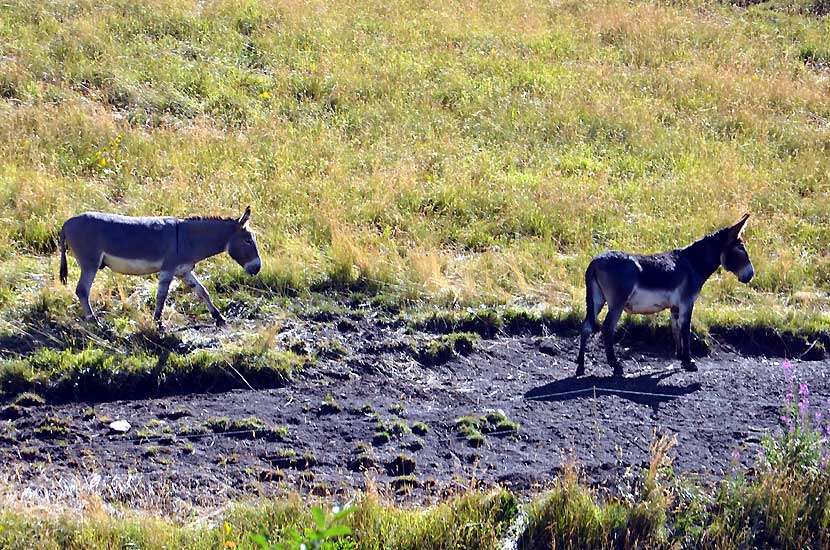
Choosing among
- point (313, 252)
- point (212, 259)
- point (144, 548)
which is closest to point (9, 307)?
point (212, 259)

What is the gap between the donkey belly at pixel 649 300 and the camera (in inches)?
402

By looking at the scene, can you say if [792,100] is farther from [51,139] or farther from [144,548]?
[144,548]

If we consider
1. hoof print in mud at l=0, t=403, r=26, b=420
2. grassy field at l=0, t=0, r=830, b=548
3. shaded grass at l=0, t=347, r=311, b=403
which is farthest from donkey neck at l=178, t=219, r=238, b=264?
hoof print in mud at l=0, t=403, r=26, b=420

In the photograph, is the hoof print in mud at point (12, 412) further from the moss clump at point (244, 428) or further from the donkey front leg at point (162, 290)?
the donkey front leg at point (162, 290)

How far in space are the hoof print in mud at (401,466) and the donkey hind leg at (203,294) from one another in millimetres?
3132

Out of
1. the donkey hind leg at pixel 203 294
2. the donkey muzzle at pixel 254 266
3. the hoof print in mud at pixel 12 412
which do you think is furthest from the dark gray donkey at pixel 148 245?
the hoof print in mud at pixel 12 412

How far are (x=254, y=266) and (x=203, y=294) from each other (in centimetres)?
62

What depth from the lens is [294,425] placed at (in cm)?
883

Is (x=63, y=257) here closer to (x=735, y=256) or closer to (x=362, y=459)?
(x=362, y=459)

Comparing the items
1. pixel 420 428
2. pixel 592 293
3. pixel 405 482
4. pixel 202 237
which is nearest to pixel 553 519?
pixel 405 482

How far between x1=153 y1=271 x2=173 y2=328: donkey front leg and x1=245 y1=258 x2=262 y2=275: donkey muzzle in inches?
33.6

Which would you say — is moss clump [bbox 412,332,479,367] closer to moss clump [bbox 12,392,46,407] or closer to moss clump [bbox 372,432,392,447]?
moss clump [bbox 372,432,392,447]

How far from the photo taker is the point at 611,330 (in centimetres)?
1011

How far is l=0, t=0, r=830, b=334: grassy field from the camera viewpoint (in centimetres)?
1266
